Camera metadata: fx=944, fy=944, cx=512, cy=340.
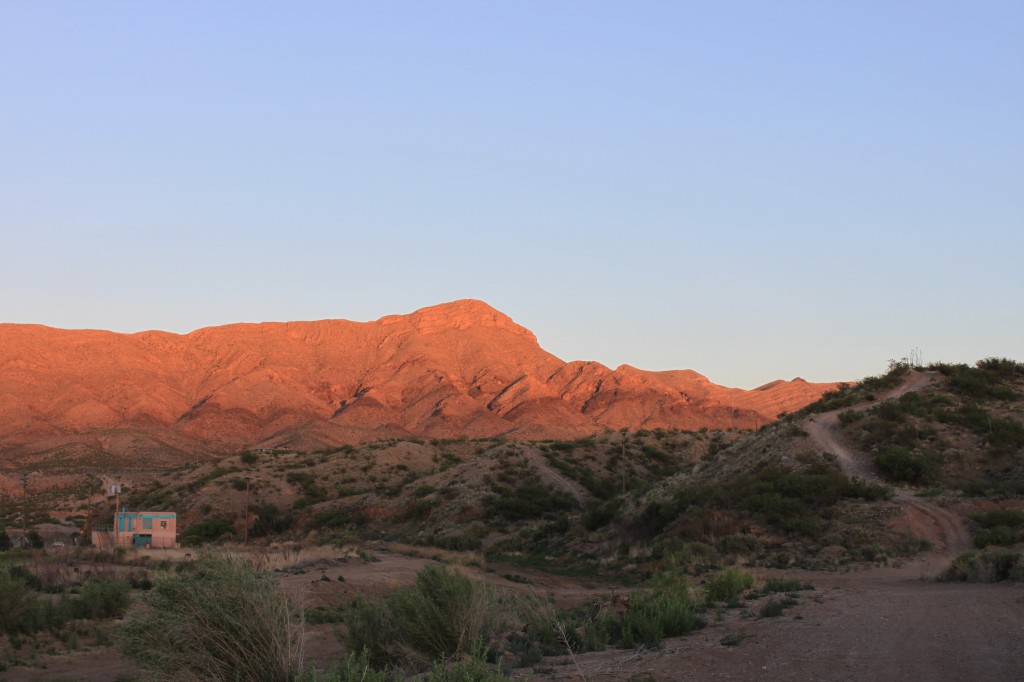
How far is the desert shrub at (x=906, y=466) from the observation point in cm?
3416

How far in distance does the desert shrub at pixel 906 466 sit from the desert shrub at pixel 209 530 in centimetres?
3607

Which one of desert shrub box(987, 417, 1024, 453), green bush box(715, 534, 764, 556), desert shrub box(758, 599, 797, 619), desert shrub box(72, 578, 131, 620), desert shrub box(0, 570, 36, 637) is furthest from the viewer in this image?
desert shrub box(987, 417, 1024, 453)

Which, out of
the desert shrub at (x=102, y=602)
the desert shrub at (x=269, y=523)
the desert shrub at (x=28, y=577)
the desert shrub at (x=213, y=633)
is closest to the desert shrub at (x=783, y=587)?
the desert shrub at (x=213, y=633)

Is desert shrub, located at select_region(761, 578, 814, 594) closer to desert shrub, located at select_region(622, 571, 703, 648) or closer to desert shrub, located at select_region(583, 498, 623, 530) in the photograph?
desert shrub, located at select_region(622, 571, 703, 648)

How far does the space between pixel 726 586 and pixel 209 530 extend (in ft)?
142

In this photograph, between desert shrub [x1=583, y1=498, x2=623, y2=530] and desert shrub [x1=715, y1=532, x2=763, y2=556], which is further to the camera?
desert shrub [x1=583, y1=498, x2=623, y2=530]

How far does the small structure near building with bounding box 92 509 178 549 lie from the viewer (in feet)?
139

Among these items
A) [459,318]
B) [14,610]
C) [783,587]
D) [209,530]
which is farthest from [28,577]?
[459,318]

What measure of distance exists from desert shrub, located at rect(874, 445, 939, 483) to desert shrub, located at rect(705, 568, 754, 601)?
17.0 metres

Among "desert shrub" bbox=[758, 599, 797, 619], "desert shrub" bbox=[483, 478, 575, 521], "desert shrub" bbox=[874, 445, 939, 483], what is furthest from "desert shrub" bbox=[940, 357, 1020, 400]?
"desert shrub" bbox=[758, 599, 797, 619]

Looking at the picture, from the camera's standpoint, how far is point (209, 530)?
5528cm

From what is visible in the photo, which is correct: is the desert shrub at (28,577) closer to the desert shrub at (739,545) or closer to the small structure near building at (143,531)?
the small structure near building at (143,531)

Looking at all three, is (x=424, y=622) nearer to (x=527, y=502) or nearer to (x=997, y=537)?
(x=997, y=537)

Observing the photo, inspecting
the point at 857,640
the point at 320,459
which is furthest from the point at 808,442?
the point at 320,459
